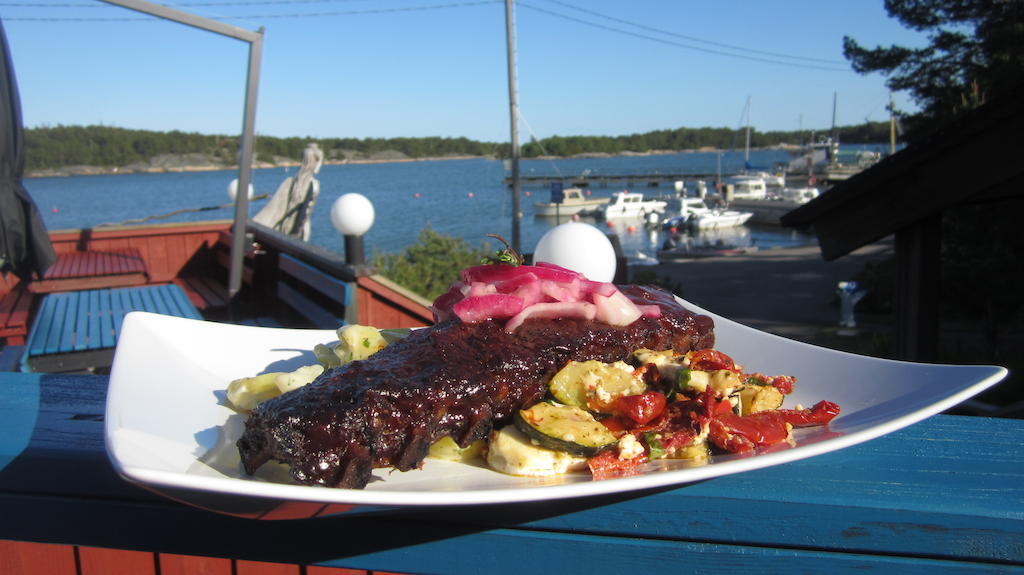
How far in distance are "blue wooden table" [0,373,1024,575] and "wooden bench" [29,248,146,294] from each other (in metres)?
6.46

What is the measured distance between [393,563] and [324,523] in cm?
14

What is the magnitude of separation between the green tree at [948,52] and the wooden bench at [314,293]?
13425mm

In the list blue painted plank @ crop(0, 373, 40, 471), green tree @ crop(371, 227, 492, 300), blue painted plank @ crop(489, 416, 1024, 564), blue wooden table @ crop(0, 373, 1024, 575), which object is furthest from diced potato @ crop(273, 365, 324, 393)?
green tree @ crop(371, 227, 492, 300)

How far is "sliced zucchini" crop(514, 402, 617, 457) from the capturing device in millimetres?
1146

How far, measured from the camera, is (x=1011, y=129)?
187 inches

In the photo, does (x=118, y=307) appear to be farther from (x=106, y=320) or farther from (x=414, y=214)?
(x=414, y=214)

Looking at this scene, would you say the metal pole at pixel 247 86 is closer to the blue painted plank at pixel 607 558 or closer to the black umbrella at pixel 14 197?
the black umbrella at pixel 14 197

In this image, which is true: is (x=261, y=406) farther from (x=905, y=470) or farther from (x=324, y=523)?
(x=905, y=470)

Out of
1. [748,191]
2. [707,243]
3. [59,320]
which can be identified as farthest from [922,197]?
[748,191]

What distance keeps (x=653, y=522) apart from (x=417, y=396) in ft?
1.53

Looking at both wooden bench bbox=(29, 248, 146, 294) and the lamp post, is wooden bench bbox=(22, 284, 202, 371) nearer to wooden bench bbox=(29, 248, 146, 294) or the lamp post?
wooden bench bbox=(29, 248, 146, 294)

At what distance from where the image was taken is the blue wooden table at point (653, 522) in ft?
3.38

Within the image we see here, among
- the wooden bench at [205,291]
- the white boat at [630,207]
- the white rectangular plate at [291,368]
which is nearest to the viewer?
the white rectangular plate at [291,368]

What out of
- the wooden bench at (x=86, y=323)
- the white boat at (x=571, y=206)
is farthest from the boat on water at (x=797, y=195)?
the wooden bench at (x=86, y=323)
